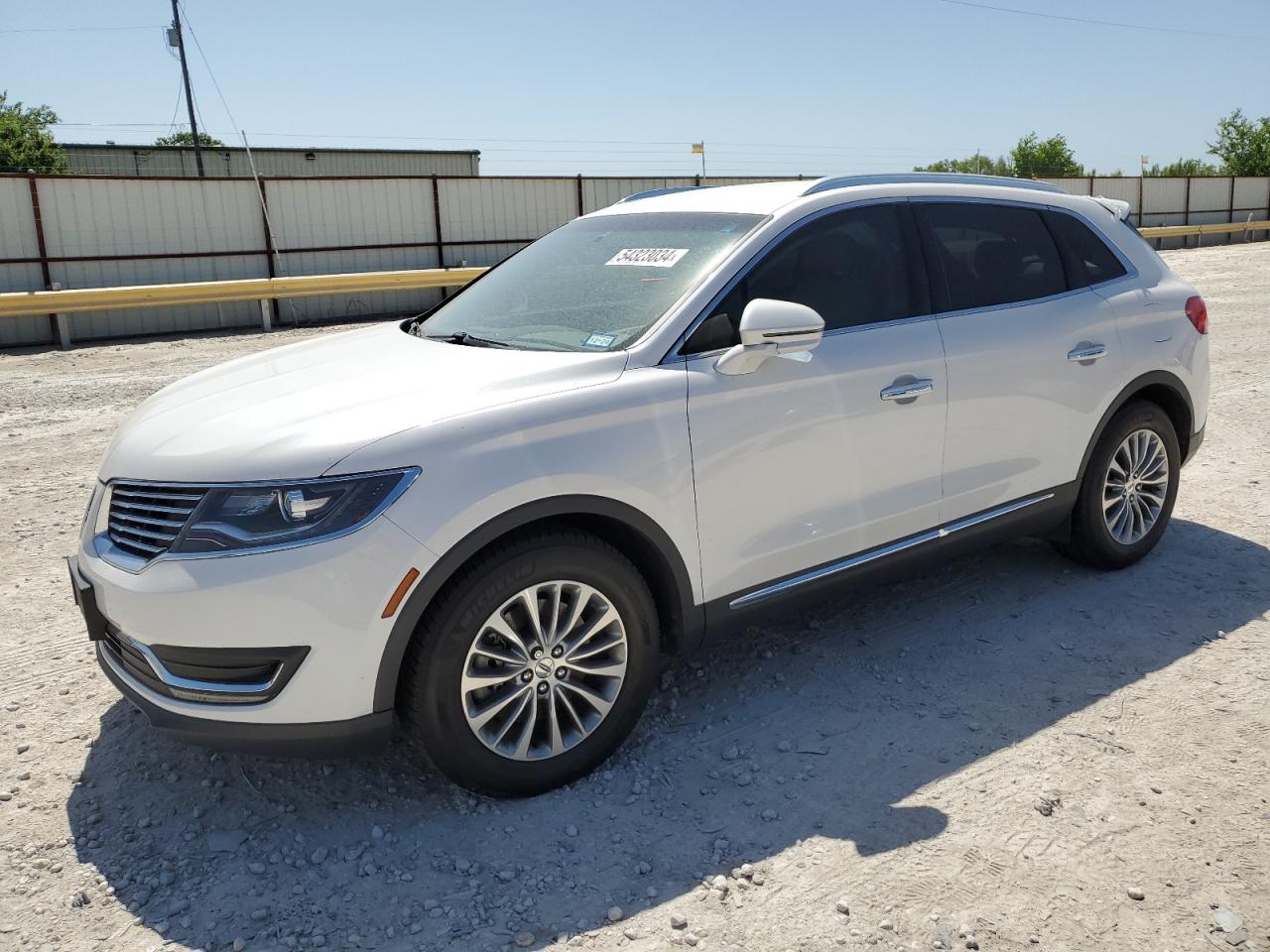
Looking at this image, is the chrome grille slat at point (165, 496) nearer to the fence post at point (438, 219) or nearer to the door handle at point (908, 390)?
the door handle at point (908, 390)

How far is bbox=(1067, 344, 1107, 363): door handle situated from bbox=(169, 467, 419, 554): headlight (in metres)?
3.05

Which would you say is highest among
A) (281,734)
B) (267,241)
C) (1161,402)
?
(267,241)

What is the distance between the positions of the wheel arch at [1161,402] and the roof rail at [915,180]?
980 mm

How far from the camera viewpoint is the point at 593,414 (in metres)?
3.22

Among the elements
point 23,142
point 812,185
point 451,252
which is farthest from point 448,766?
point 23,142

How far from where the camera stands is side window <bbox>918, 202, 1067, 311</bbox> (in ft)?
14.0

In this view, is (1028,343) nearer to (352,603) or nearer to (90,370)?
(352,603)

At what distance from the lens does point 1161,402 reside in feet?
16.9

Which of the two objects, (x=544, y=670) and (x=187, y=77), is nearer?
(x=544, y=670)

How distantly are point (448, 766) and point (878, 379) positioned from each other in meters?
2.04

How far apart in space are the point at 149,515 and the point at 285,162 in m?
42.7

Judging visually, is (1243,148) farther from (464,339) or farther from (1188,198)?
(464,339)

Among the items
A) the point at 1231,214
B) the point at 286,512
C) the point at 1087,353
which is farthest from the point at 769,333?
the point at 1231,214

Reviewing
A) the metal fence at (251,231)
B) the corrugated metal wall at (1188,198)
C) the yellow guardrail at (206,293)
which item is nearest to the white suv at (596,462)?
the yellow guardrail at (206,293)
